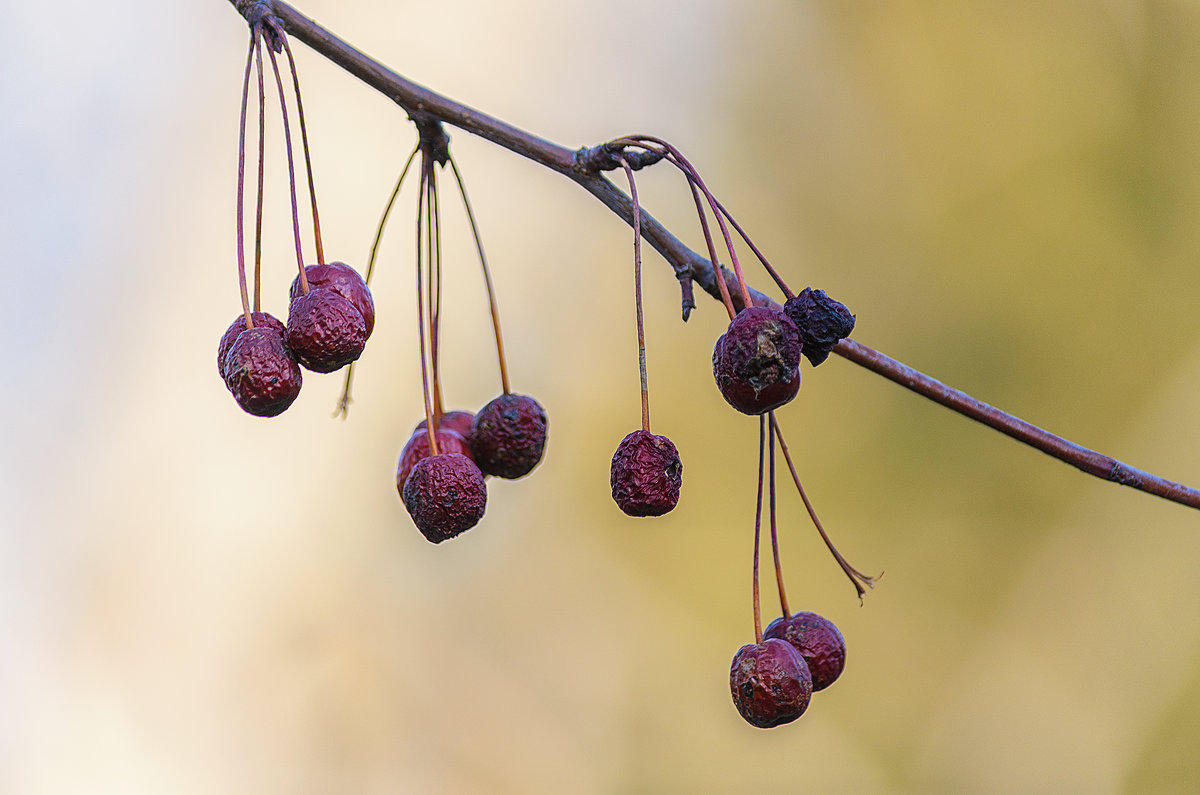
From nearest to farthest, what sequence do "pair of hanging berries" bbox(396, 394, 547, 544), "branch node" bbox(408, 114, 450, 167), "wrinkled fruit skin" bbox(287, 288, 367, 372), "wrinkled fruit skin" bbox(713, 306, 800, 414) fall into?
"wrinkled fruit skin" bbox(713, 306, 800, 414) < "wrinkled fruit skin" bbox(287, 288, 367, 372) < "branch node" bbox(408, 114, 450, 167) < "pair of hanging berries" bbox(396, 394, 547, 544)

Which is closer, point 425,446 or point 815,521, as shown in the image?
point 815,521

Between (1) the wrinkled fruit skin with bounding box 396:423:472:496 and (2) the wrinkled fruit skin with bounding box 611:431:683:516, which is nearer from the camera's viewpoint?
(2) the wrinkled fruit skin with bounding box 611:431:683:516

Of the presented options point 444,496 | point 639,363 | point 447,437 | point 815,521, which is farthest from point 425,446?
point 815,521

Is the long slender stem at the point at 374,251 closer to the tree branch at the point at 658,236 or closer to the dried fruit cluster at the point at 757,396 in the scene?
the tree branch at the point at 658,236

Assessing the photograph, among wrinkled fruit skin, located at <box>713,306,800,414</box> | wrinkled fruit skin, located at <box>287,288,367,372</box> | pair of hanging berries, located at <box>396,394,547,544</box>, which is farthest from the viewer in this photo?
pair of hanging berries, located at <box>396,394,547,544</box>

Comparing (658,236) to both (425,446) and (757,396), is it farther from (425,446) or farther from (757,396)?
(425,446)

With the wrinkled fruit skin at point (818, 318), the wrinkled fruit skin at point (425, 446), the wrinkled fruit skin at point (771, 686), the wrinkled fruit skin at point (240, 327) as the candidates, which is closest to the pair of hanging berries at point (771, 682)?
the wrinkled fruit skin at point (771, 686)

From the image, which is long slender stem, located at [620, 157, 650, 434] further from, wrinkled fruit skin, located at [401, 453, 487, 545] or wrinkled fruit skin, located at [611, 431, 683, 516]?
wrinkled fruit skin, located at [401, 453, 487, 545]

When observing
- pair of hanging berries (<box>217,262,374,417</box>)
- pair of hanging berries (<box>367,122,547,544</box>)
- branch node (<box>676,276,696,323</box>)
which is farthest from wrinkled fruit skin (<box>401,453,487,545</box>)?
branch node (<box>676,276,696,323</box>)
